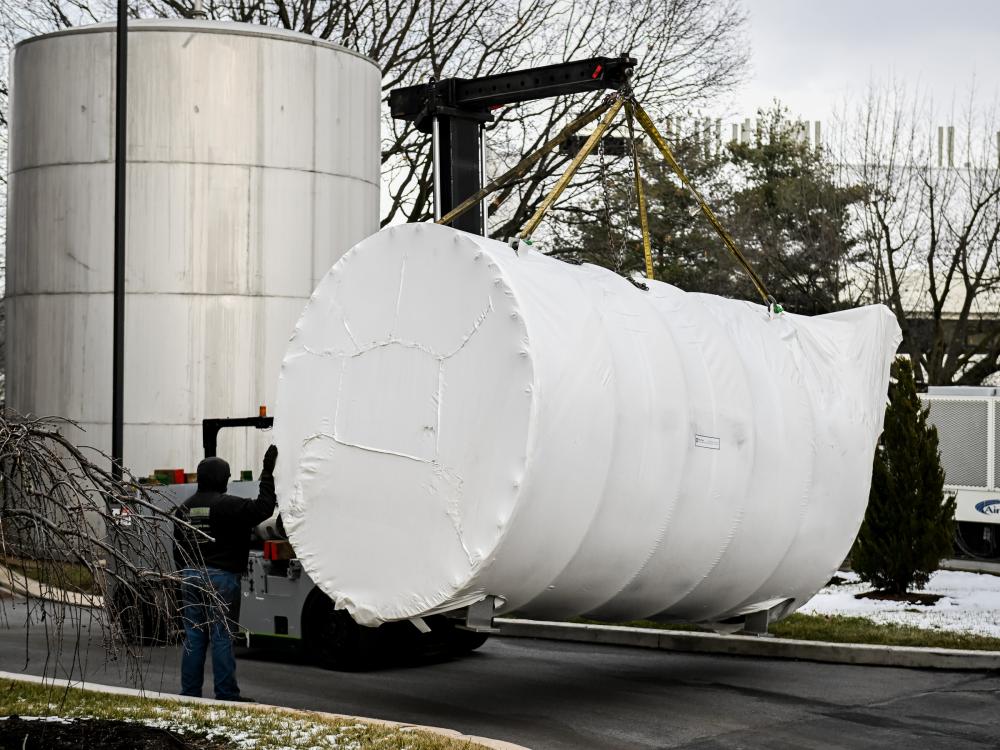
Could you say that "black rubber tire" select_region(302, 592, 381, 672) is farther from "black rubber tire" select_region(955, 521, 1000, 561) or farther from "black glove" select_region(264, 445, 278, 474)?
"black rubber tire" select_region(955, 521, 1000, 561)

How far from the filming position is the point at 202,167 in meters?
21.1

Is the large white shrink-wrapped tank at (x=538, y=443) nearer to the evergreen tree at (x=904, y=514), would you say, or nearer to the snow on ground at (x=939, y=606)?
the snow on ground at (x=939, y=606)

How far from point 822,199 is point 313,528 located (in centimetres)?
2455

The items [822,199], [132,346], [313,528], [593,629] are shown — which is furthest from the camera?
[822,199]

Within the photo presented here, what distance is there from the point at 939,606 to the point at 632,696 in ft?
19.7

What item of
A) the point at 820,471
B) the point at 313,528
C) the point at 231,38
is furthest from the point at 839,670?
the point at 231,38

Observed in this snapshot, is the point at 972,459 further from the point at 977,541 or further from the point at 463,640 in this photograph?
the point at 463,640

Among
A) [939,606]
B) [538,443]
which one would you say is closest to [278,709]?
[538,443]

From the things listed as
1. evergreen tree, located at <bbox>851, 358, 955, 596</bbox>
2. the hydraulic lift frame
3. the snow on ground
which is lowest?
the snow on ground

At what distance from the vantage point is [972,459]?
2389 centimetres

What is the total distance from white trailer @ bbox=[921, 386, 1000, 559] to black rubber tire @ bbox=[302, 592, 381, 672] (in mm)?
14288

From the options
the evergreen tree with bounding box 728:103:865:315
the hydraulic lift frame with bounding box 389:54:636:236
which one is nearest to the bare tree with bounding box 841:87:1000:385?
the evergreen tree with bounding box 728:103:865:315

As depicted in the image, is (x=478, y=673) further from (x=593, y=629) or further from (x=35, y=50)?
(x=35, y=50)

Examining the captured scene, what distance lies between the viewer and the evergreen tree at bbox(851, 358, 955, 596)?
52.4 feet
